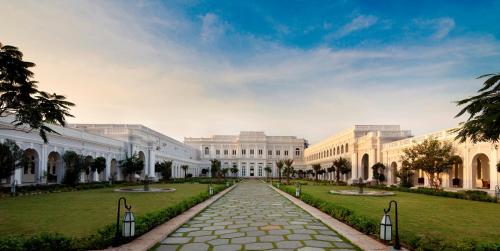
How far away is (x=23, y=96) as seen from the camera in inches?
368

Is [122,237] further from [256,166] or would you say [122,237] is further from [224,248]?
[256,166]

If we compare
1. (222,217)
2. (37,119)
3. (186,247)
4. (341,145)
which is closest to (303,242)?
(186,247)

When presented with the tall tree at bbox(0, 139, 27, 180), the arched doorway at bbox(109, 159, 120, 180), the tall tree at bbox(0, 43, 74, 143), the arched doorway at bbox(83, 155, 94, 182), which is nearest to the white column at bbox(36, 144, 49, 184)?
the arched doorway at bbox(83, 155, 94, 182)

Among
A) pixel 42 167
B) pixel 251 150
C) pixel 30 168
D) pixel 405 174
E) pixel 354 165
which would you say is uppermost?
pixel 251 150

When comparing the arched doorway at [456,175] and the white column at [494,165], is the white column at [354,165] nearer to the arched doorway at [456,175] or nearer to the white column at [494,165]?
the arched doorway at [456,175]

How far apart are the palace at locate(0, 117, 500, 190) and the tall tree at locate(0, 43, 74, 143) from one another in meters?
17.3

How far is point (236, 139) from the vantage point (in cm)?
10681

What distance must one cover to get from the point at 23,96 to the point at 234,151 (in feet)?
320

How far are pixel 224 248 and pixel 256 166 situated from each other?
316ft

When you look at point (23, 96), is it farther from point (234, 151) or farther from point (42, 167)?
point (234, 151)

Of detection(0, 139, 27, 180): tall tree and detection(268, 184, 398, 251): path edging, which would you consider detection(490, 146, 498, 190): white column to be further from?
detection(0, 139, 27, 180): tall tree

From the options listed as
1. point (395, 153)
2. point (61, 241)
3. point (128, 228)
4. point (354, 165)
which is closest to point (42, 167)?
point (128, 228)

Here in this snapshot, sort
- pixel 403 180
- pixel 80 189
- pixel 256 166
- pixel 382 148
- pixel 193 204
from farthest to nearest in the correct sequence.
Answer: pixel 256 166
pixel 382 148
pixel 403 180
pixel 80 189
pixel 193 204

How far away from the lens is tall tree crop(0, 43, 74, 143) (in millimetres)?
8922
